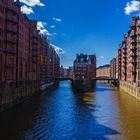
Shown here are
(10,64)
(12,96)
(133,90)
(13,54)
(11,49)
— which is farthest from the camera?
(133,90)

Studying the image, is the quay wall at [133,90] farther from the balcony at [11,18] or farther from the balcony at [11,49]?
the balcony at [11,18]

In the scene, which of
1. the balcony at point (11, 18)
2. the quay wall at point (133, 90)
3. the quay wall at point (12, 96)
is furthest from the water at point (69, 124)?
the quay wall at point (133, 90)

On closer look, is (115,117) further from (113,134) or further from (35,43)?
(35,43)

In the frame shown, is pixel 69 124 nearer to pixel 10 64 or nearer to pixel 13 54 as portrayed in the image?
pixel 10 64

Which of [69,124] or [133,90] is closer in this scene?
[69,124]

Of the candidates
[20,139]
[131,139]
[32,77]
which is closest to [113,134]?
[131,139]

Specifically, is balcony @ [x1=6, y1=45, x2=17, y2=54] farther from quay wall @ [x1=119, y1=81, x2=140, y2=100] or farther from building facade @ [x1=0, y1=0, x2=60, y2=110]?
quay wall @ [x1=119, y1=81, x2=140, y2=100]

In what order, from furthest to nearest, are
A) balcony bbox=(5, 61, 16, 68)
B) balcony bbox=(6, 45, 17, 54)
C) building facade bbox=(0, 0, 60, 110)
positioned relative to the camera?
balcony bbox=(6, 45, 17, 54), balcony bbox=(5, 61, 16, 68), building facade bbox=(0, 0, 60, 110)

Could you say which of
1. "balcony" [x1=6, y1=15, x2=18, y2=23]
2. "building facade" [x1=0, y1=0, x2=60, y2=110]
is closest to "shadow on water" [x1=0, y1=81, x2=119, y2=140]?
"building facade" [x1=0, y1=0, x2=60, y2=110]

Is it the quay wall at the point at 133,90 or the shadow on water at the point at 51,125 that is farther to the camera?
the quay wall at the point at 133,90

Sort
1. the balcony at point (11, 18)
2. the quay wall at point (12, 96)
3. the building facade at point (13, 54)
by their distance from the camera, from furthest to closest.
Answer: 1. the balcony at point (11, 18)
2. the building facade at point (13, 54)
3. the quay wall at point (12, 96)

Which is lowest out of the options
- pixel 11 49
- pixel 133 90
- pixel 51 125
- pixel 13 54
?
pixel 51 125

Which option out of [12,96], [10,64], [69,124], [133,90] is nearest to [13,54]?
[10,64]

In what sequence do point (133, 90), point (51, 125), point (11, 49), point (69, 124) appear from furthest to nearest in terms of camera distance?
point (133, 90) < point (11, 49) < point (69, 124) < point (51, 125)
